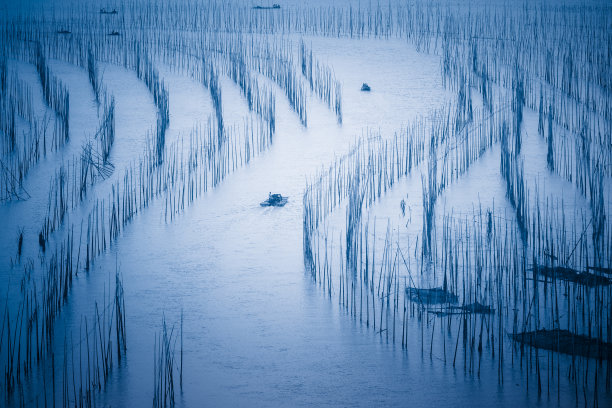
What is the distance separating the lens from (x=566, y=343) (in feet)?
6.24

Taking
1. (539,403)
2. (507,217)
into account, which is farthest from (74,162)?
(539,403)

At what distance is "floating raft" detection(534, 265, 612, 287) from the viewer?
2.21m

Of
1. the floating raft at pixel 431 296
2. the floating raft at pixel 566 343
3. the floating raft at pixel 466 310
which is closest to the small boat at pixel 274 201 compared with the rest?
the floating raft at pixel 431 296

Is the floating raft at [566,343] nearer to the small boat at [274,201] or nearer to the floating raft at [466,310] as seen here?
the floating raft at [466,310]

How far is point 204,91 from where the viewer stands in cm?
488

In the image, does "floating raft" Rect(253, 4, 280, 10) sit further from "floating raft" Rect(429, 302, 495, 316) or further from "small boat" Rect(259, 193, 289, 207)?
"floating raft" Rect(429, 302, 495, 316)

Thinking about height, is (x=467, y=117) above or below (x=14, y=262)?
above

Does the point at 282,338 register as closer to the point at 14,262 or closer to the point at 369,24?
the point at 14,262

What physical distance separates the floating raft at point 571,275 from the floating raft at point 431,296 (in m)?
0.31

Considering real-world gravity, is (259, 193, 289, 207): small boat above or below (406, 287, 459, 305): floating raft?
above

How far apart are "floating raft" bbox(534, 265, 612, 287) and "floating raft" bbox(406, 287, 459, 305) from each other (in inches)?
12.1

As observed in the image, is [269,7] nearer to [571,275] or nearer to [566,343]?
[571,275]

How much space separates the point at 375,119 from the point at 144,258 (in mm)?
2205

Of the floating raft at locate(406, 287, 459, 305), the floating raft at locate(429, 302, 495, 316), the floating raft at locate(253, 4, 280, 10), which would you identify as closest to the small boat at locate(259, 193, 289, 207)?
the floating raft at locate(406, 287, 459, 305)
